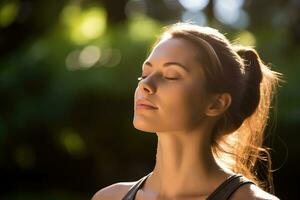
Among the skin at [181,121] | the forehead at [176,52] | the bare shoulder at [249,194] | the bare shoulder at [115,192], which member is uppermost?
the forehead at [176,52]

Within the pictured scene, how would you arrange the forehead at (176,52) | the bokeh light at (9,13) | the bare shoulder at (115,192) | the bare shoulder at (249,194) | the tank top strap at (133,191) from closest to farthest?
the bare shoulder at (249,194), the forehead at (176,52), the tank top strap at (133,191), the bare shoulder at (115,192), the bokeh light at (9,13)

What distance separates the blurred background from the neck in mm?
3792

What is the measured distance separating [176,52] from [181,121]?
0.81 ft

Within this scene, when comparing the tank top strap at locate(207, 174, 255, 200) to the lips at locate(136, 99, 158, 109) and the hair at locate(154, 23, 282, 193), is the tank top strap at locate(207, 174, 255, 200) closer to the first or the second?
the hair at locate(154, 23, 282, 193)

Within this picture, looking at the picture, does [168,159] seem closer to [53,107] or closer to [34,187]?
[53,107]

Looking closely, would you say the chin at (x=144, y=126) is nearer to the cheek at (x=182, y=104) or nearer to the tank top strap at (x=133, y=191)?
the cheek at (x=182, y=104)

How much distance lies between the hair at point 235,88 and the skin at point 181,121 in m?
0.04

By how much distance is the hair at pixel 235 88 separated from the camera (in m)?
2.74

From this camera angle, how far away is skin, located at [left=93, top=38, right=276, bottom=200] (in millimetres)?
2656

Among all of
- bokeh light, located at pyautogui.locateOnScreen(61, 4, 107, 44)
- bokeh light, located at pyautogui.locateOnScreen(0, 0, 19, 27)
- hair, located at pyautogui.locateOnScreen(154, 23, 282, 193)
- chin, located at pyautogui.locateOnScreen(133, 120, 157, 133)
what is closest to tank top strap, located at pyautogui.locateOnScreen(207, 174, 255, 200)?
hair, located at pyautogui.locateOnScreen(154, 23, 282, 193)

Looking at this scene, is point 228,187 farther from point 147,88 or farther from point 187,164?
point 147,88

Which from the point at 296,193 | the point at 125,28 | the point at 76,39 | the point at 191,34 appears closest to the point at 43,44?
the point at 76,39

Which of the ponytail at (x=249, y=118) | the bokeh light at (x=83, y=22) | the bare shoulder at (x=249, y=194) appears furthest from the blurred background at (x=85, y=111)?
the bare shoulder at (x=249, y=194)

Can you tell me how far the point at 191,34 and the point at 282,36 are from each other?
17.3 feet
